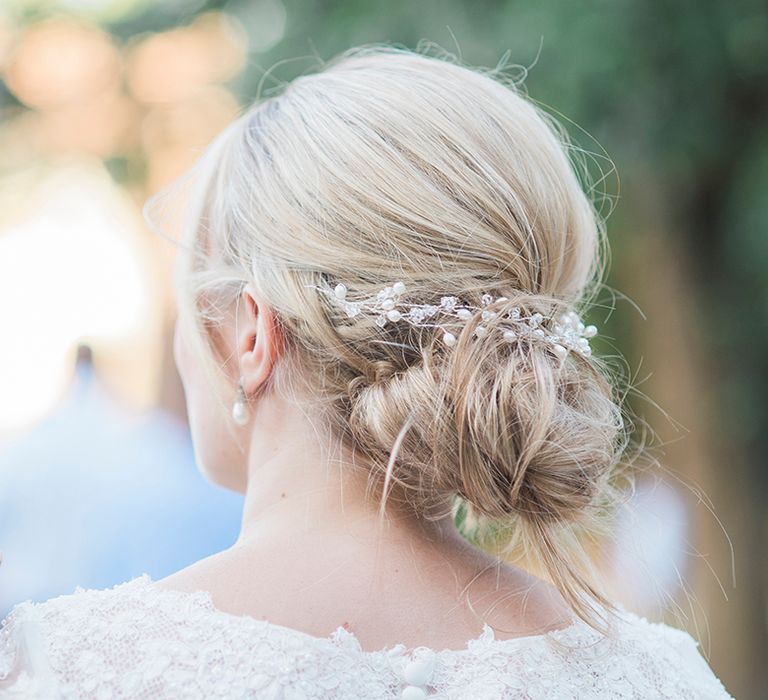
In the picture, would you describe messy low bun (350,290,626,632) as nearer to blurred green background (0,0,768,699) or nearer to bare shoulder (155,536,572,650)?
bare shoulder (155,536,572,650)

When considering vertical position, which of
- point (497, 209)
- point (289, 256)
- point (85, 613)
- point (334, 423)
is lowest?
point (85, 613)

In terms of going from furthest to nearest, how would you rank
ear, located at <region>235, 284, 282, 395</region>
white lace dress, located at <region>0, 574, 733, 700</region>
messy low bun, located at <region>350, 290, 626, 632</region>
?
1. ear, located at <region>235, 284, 282, 395</region>
2. messy low bun, located at <region>350, 290, 626, 632</region>
3. white lace dress, located at <region>0, 574, 733, 700</region>

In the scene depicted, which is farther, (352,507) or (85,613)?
(352,507)

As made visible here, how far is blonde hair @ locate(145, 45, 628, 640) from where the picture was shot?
4.57 ft

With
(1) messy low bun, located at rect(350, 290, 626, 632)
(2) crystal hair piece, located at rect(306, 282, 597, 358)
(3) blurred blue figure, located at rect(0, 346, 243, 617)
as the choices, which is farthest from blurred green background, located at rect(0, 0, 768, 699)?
(2) crystal hair piece, located at rect(306, 282, 597, 358)

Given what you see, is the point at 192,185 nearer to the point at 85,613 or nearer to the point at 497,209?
the point at 497,209

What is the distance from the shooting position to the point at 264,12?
15.0 ft

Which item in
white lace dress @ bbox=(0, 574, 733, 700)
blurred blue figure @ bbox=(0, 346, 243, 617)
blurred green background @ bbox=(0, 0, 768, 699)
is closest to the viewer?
white lace dress @ bbox=(0, 574, 733, 700)

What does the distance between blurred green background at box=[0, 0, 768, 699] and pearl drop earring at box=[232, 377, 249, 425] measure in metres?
1.34

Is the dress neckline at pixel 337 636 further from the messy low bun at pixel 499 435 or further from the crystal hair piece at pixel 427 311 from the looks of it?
the crystal hair piece at pixel 427 311

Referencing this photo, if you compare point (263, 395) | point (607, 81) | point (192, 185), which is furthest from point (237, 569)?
point (607, 81)

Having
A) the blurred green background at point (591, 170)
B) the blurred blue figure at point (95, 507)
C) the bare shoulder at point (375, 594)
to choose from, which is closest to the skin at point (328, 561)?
the bare shoulder at point (375, 594)

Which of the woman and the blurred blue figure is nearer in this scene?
the woman

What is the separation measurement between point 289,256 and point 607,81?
292 centimetres
